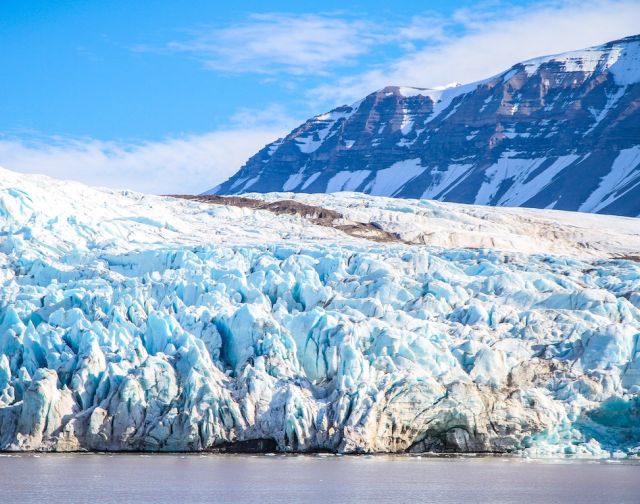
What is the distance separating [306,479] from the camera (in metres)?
27.4

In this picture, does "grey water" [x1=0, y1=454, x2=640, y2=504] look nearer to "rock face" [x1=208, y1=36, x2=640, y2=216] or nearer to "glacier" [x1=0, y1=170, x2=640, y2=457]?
Result: "glacier" [x1=0, y1=170, x2=640, y2=457]

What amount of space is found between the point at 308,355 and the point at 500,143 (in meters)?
150

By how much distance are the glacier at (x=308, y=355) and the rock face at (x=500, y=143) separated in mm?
115609

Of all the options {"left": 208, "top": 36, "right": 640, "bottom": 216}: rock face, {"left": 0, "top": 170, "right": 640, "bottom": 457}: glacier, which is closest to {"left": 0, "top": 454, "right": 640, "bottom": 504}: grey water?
{"left": 0, "top": 170, "right": 640, "bottom": 457}: glacier

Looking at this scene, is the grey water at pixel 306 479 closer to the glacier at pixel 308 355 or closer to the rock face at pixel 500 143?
the glacier at pixel 308 355

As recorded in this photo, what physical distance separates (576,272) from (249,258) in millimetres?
10920

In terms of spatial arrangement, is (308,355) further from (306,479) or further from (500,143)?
(500,143)

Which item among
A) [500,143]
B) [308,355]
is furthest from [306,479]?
[500,143]

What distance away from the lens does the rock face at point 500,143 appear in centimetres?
16150

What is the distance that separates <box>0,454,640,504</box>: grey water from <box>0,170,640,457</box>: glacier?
0.68 m

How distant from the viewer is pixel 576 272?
41.0 meters

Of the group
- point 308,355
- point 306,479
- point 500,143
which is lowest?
point 306,479

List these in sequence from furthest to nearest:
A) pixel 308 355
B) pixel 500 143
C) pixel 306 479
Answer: pixel 500 143 < pixel 308 355 < pixel 306 479

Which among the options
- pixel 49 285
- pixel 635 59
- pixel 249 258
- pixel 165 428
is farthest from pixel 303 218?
pixel 635 59
